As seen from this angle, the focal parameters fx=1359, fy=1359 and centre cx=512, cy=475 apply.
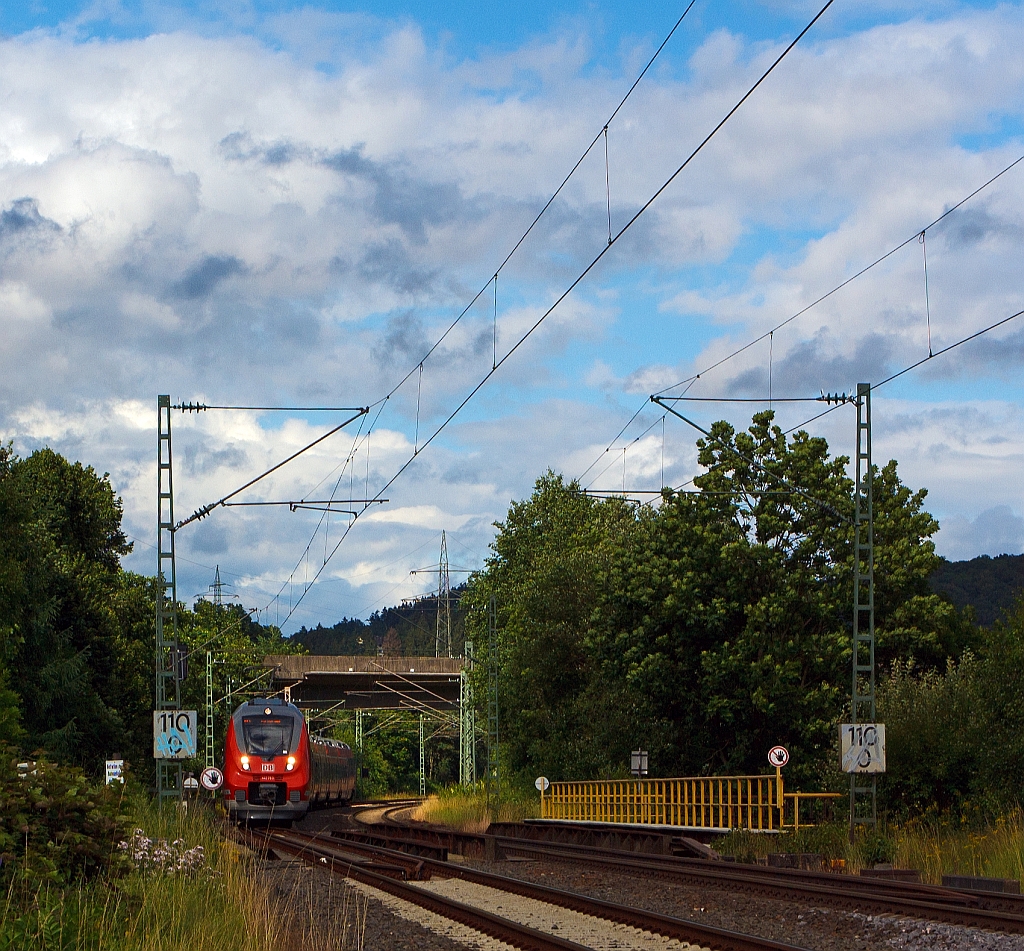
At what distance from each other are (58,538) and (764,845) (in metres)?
42.3

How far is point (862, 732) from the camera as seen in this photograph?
23.1 metres

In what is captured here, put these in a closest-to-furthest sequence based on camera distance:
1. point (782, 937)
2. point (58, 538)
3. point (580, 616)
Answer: point (782, 937), point (580, 616), point (58, 538)

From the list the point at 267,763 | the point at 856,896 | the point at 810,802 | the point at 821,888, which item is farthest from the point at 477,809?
the point at 856,896

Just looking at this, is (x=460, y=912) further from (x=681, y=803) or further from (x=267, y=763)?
(x=267, y=763)

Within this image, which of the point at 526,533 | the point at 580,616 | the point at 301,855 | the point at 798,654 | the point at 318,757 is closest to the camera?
the point at 301,855

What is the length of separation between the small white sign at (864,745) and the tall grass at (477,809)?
709 inches

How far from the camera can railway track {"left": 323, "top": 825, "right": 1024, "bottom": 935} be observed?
13312 millimetres

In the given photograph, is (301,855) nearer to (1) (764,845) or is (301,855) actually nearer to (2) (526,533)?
(1) (764,845)

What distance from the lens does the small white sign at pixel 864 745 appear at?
22.9 metres

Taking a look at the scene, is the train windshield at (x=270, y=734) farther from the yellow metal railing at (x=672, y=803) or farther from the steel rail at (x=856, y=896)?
the steel rail at (x=856, y=896)

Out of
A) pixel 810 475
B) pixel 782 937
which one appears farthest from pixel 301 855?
pixel 810 475

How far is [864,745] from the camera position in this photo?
75.6 ft

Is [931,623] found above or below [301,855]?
above

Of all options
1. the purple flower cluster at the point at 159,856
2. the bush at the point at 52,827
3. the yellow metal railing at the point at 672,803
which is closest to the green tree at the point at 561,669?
the yellow metal railing at the point at 672,803
